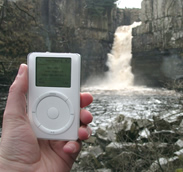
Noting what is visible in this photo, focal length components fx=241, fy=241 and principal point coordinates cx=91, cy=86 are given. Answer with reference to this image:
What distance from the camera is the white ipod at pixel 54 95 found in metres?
1.69

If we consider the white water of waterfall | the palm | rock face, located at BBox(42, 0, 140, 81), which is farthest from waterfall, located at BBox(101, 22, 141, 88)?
the palm

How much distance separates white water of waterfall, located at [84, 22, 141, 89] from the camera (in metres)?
28.0

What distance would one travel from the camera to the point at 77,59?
1.79 m

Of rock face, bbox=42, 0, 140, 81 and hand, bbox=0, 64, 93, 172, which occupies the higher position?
rock face, bbox=42, 0, 140, 81

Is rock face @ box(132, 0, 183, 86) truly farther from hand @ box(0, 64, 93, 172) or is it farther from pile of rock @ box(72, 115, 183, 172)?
hand @ box(0, 64, 93, 172)

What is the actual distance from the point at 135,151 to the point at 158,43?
2220 cm

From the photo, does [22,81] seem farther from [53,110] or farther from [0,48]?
[0,48]

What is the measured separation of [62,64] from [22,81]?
1.09 ft

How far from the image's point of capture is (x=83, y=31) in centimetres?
2688

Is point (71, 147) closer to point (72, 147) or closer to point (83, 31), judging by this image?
point (72, 147)

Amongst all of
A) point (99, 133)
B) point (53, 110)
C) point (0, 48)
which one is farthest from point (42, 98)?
point (0, 48)

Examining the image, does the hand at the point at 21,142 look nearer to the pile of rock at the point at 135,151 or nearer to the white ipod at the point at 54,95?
the white ipod at the point at 54,95

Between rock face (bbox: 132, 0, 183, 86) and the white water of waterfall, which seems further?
the white water of waterfall

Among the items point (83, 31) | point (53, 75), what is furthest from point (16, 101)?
point (83, 31)
